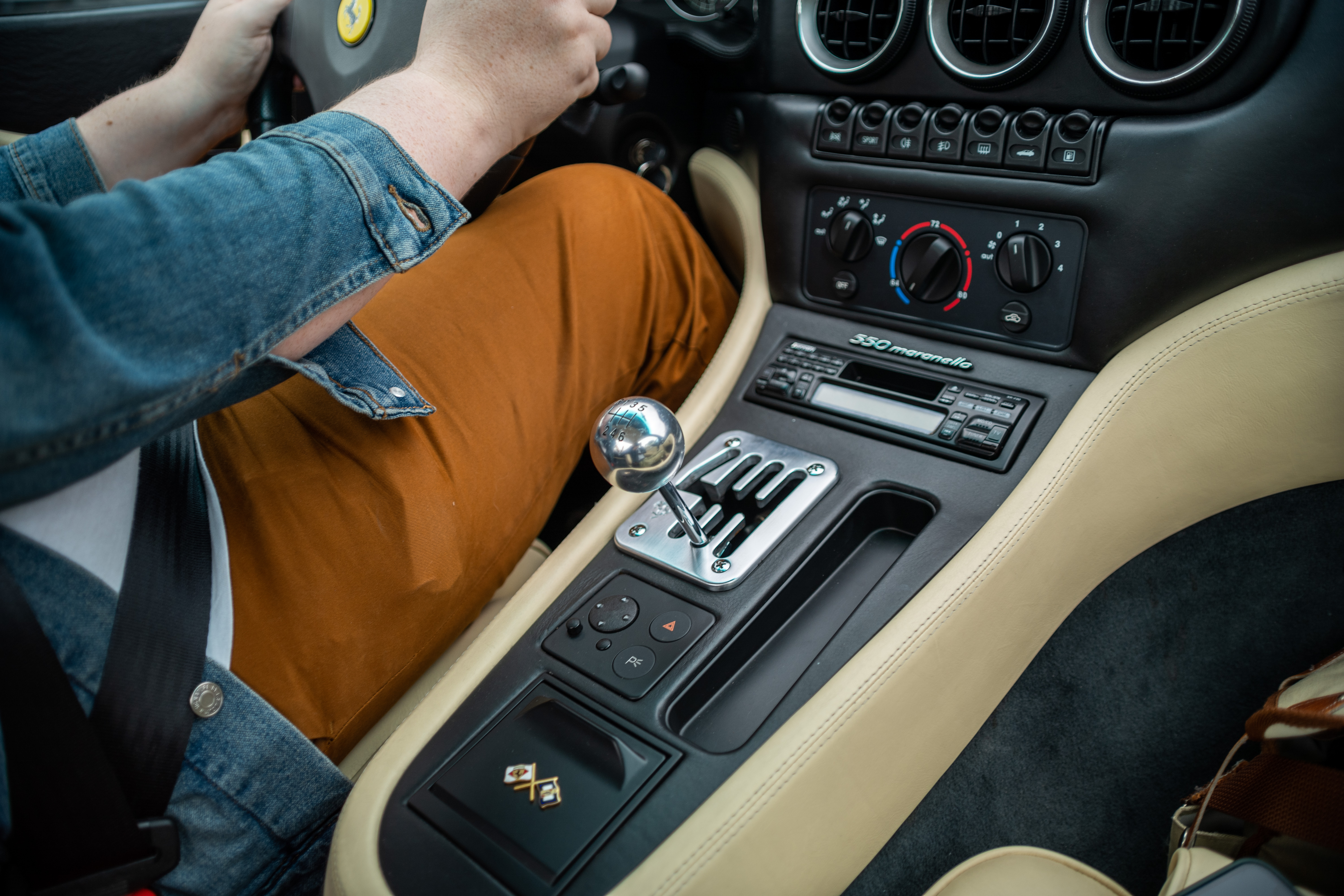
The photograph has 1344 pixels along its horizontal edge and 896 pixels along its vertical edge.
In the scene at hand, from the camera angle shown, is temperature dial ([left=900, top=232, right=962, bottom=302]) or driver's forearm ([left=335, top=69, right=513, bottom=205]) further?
temperature dial ([left=900, top=232, right=962, bottom=302])

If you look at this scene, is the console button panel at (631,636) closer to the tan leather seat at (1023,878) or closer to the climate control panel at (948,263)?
the tan leather seat at (1023,878)

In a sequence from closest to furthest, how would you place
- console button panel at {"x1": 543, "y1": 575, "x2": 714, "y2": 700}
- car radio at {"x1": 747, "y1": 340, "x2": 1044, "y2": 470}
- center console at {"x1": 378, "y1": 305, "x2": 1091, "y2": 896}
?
1. center console at {"x1": 378, "y1": 305, "x2": 1091, "y2": 896}
2. console button panel at {"x1": 543, "y1": 575, "x2": 714, "y2": 700}
3. car radio at {"x1": 747, "y1": 340, "x2": 1044, "y2": 470}

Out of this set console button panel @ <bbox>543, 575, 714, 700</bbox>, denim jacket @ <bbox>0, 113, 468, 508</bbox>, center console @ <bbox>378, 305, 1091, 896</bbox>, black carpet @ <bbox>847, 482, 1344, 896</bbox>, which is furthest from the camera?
black carpet @ <bbox>847, 482, 1344, 896</bbox>

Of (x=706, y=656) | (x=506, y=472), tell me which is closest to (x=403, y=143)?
(x=506, y=472)

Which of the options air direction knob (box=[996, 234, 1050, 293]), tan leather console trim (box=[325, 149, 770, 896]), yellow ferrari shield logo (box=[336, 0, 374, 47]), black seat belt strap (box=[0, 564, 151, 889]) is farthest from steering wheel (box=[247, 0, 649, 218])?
black seat belt strap (box=[0, 564, 151, 889])

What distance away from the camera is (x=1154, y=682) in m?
1.01

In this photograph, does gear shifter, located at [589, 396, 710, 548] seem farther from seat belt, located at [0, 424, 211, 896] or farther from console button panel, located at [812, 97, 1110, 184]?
console button panel, located at [812, 97, 1110, 184]

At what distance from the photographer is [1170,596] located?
1018 millimetres

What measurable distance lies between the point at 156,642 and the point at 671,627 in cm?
41

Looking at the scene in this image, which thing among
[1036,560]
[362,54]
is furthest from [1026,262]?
[362,54]

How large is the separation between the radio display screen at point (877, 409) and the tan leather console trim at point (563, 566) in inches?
5.1

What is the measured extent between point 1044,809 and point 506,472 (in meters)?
0.74

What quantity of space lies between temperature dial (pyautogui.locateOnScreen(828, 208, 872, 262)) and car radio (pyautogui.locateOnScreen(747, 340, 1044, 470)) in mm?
101

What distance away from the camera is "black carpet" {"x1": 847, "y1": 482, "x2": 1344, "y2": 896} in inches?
37.5
